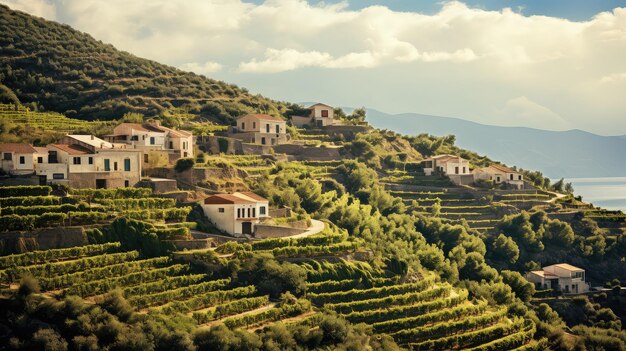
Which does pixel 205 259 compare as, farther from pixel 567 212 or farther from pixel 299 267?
pixel 567 212

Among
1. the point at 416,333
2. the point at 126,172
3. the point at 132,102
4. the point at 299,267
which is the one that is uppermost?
the point at 132,102

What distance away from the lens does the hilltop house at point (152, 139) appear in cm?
6084

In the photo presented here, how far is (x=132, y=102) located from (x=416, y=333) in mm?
43697

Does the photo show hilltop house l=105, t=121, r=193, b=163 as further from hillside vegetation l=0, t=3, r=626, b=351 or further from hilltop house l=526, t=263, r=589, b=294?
hilltop house l=526, t=263, r=589, b=294

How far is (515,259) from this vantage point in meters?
73.8

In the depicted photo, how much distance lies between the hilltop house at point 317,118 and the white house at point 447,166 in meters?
11.1

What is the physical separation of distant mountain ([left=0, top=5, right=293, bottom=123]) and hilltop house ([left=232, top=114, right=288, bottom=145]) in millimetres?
6787

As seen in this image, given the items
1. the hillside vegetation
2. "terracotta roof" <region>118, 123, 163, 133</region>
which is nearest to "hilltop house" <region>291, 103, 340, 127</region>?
the hillside vegetation

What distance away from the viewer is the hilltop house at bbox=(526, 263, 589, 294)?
70.6m

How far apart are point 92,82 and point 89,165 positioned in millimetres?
38292

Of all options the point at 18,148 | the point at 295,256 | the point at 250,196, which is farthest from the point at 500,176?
the point at 18,148

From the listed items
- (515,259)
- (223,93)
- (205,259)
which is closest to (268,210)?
(205,259)

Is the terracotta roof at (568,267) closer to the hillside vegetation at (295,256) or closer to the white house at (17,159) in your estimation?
the hillside vegetation at (295,256)

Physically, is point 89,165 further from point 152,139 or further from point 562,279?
point 562,279
